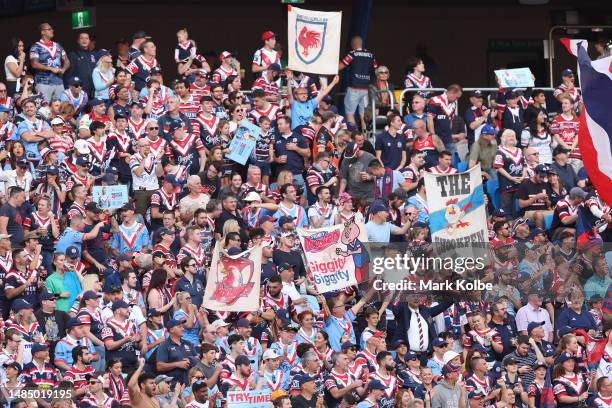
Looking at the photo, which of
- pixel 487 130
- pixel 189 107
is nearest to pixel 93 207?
pixel 189 107

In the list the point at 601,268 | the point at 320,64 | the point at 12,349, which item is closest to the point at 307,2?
the point at 320,64

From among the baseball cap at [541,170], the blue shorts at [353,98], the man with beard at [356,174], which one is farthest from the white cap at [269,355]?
the blue shorts at [353,98]

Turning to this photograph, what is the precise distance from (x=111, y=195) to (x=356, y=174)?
3.23m

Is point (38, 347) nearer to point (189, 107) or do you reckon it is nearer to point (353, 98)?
point (189, 107)

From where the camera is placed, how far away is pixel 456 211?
19688 mm

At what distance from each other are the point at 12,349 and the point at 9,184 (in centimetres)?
335

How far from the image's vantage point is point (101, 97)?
72.4 ft

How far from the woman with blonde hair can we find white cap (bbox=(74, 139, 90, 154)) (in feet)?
5.56

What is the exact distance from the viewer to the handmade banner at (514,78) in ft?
77.8

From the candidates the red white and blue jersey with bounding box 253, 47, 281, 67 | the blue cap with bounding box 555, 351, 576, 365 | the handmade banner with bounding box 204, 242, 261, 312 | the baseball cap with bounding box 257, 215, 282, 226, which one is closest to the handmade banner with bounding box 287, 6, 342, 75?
the red white and blue jersey with bounding box 253, 47, 281, 67

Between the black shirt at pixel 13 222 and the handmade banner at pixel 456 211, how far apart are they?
4.74 metres

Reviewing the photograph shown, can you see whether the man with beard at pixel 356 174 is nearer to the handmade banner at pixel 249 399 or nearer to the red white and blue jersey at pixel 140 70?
the red white and blue jersey at pixel 140 70

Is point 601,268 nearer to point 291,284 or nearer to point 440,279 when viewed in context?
point 440,279

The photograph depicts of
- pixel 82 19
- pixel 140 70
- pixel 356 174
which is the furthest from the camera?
pixel 82 19
